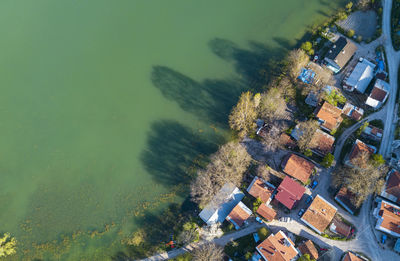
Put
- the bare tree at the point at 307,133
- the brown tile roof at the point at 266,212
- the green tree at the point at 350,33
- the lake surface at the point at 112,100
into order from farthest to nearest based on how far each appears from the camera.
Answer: the green tree at the point at 350,33
the lake surface at the point at 112,100
the bare tree at the point at 307,133
the brown tile roof at the point at 266,212

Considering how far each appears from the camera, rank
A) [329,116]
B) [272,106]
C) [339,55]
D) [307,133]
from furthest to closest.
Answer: [339,55]
[272,106]
[329,116]
[307,133]

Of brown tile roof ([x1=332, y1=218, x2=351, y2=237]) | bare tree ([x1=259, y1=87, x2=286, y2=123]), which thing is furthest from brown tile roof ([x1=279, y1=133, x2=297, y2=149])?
brown tile roof ([x1=332, y1=218, x2=351, y2=237])

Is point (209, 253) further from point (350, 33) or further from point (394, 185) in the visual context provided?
point (350, 33)

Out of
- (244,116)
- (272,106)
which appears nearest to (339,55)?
(272,106)

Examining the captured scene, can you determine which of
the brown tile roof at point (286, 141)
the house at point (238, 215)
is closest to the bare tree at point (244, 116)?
the brown tile roof at point (286, 141)

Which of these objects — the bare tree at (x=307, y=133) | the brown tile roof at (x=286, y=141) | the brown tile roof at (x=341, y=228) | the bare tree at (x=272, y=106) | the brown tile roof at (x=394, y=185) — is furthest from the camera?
the bare tree at (x=272, y=106)

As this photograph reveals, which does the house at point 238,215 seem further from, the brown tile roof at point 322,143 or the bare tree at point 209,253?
the brown tile roof at point 322,143
